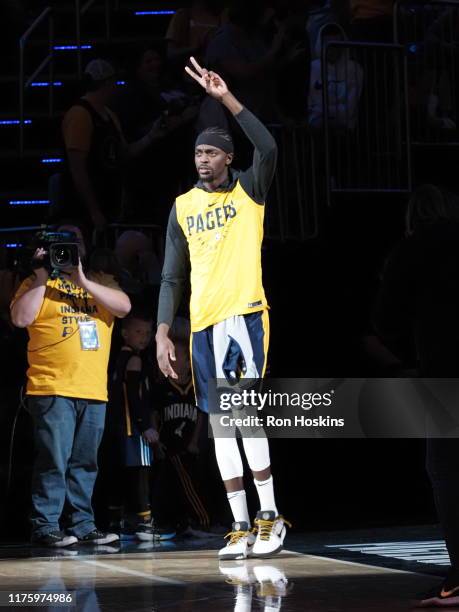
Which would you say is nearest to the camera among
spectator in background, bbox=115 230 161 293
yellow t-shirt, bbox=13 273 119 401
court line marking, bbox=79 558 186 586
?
court line marking, bbox=79 558 186 586

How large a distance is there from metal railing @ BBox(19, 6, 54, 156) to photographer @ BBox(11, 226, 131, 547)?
3.10 metres

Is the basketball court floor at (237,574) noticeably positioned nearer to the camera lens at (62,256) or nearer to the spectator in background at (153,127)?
the camera lens at (62,256)

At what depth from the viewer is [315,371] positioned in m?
9.64

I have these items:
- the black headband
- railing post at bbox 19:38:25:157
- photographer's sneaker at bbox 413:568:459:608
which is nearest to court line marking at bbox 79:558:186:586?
photographer's sneaker at bbox 413:568:459:608

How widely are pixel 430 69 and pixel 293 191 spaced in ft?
5.64

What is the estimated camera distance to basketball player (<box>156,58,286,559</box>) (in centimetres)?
641

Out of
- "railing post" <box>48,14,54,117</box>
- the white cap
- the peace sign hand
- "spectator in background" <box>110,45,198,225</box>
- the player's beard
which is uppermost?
"railing post" <box>48,14,54,117</box>

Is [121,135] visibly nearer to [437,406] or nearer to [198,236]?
[198,236]

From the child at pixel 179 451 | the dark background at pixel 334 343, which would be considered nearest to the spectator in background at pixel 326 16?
the dark background at pixel 334 343

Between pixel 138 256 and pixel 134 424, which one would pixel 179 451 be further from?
pixel 138 256

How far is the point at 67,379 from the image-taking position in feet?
24.7

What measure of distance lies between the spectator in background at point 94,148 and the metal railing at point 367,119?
148cm

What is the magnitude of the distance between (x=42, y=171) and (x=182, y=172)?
1430mm

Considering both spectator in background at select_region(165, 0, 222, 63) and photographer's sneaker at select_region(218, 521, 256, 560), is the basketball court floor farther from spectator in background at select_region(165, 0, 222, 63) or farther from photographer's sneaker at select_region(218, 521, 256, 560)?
spectator in background at select_region(165, 0, 222, 63)
